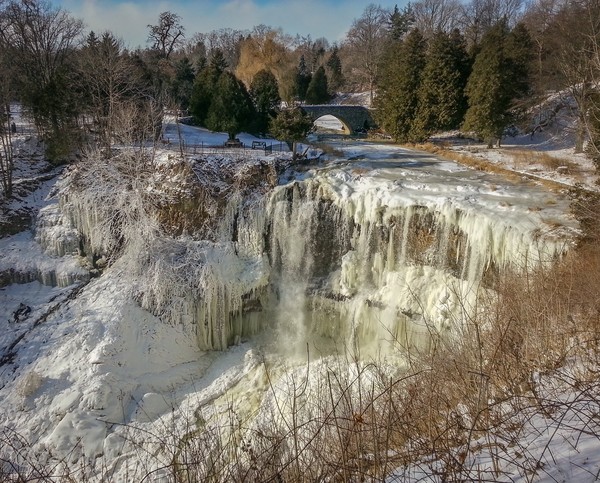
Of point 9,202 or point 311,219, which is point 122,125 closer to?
point 9,202

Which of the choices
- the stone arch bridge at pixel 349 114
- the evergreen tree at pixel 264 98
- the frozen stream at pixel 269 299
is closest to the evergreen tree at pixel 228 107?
the evergreen tree at pixel 264 98

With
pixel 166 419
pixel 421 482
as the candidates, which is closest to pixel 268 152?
pixel 166 419

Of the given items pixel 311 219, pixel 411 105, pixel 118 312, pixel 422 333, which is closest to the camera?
pixel 422 333

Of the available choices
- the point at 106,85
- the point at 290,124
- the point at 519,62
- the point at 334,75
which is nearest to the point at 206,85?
the point at 106,85

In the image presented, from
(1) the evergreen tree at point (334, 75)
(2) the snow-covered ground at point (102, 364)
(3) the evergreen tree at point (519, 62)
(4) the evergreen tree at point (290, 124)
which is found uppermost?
(1) the evergreen tree at point (334, 75)

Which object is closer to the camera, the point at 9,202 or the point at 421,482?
the point at 421,482

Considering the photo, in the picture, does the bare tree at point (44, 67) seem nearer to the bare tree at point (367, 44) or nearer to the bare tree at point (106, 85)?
the bare tree at point (106, 85)

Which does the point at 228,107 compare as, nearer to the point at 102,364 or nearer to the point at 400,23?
the point at 102,364
